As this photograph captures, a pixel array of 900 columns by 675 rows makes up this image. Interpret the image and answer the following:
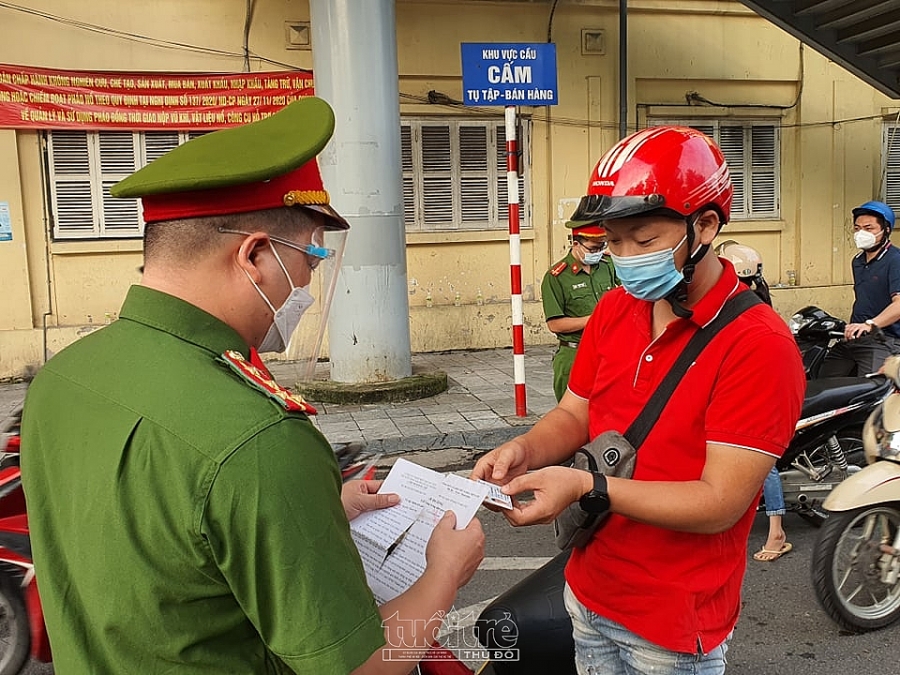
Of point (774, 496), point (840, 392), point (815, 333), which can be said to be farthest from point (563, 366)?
point (815, 333)

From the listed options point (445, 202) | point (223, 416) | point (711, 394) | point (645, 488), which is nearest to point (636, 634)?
point (645, 488)

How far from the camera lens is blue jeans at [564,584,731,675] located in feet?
5.28

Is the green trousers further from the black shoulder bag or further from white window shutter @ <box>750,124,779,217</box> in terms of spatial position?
white window shutter @ <box>750,124,779,217</box>

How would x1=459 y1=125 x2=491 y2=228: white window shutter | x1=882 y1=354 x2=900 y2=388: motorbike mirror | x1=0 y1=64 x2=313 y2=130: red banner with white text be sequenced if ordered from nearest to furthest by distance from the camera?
x1=882 y1=354 x2=900 y2=388: motorbike mirror < x1=0 y1=64 x2=313 y2=130: red banner with white text < x1=459 y1=125 x2=491 y2=228: white window shutter

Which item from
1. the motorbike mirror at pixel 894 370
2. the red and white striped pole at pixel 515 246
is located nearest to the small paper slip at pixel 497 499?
the motorbike mirror at pixel 894 370

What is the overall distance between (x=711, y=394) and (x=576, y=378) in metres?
0.48

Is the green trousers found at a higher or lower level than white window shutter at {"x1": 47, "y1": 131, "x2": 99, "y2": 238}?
lower

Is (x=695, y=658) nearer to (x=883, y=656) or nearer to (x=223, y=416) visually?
(x=223, y=416)

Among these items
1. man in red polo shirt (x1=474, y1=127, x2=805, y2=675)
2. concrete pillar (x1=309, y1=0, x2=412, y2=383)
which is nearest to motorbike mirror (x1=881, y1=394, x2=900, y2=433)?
man in red polo shirt (x1=474, y1=127, x2=805, y2=675)

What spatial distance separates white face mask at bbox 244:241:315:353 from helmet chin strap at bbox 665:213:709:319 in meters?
0.76

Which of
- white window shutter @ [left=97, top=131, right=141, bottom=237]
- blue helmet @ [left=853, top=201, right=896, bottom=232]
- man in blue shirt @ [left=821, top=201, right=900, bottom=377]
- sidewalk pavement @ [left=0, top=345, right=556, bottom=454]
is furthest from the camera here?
white window shutter @ [left=97, top=131, right=141, bottom=237]

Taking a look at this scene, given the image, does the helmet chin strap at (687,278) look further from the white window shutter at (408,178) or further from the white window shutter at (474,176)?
the white window shutter at (474,176)
